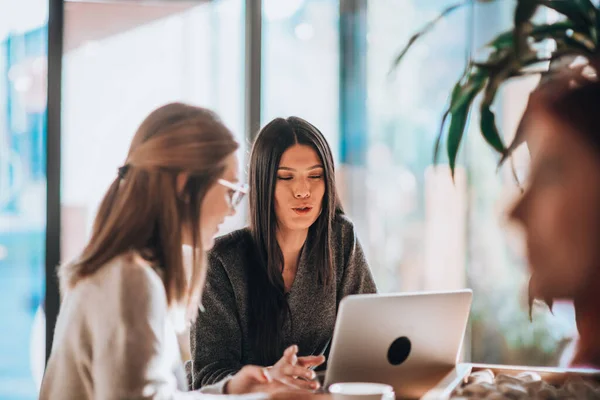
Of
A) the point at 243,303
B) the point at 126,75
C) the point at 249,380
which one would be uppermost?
the point at 126,75

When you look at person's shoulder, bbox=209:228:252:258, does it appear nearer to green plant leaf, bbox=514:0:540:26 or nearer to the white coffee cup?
the white coffee cup

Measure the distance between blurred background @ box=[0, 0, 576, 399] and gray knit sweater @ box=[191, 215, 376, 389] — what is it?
39.7 inches

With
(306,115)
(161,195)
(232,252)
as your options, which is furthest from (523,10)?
→ (306,115)

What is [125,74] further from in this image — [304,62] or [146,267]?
[146,267]

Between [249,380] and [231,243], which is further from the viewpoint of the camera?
[231,243]

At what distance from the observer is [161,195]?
1354 mm

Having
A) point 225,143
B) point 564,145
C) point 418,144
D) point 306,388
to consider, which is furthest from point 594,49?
point 418,144

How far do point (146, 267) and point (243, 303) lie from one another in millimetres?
732

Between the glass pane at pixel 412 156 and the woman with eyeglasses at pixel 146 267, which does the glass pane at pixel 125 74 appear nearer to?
the glass pane at pixel 412 156

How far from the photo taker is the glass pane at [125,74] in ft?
10.5

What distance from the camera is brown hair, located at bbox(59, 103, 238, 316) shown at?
1338mm

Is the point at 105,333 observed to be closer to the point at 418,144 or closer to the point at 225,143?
the point at 225,143

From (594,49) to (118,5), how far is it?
252 centimetres

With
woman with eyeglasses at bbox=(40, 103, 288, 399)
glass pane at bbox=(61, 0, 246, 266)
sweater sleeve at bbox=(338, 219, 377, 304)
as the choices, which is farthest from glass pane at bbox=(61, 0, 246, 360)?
woman with eyeglasses at bbox=(40, 103, 288, 399)
